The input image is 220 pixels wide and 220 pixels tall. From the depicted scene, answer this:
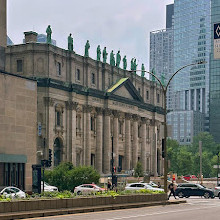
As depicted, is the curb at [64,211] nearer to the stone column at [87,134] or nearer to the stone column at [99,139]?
the stone column at [87,134]

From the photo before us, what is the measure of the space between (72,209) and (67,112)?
218ft

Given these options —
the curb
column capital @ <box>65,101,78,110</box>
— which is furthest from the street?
column capital @ <box>65,101,78,110</box>

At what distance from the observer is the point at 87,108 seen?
101688mm

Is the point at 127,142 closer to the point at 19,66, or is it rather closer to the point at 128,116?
the point at 128,116

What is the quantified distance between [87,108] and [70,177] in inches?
1230

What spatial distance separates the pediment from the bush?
35.8m

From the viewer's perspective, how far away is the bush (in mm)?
71438

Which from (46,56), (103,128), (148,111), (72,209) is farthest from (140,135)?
(72,209)

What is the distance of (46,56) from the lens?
299 feet

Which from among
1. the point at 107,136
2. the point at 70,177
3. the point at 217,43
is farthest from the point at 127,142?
the point at 217,43

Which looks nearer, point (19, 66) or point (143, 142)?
point (19, 66)

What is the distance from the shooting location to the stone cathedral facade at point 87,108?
91250 mm

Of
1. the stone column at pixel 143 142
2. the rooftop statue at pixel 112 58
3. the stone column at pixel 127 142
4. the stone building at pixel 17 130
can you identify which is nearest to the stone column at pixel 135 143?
the stone column at pixel 127 142

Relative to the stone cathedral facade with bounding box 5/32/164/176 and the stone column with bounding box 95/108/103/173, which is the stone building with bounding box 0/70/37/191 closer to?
the stone cathedral facade with bounding box 5/32/164/176
